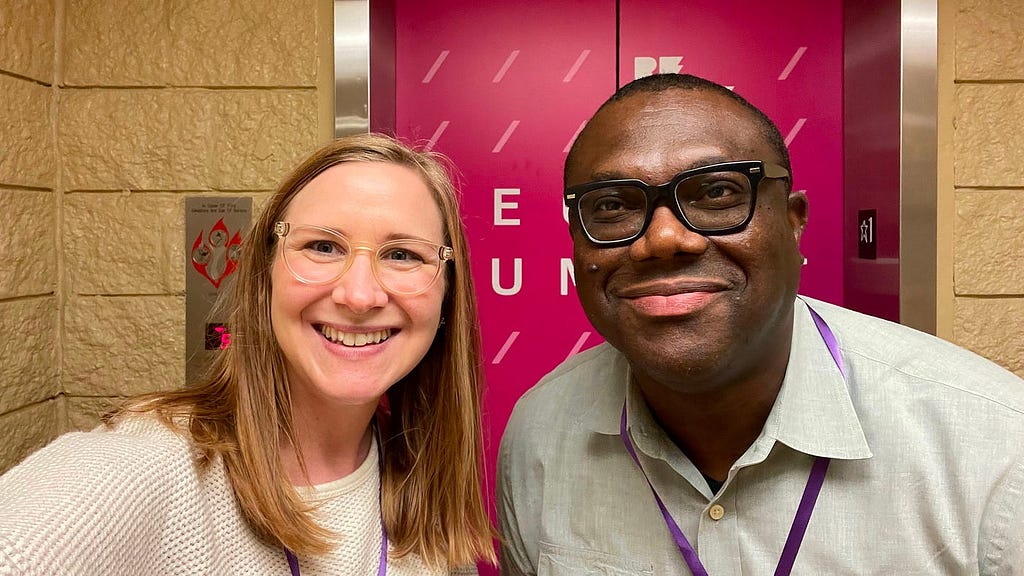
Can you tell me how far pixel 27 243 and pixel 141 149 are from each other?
395 millimetres

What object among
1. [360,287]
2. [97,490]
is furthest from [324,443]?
[97,490]

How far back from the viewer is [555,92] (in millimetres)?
2422

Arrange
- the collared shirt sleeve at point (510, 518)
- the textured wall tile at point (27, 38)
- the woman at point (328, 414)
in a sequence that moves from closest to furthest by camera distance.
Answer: the woman at point (328, 414), the collared shirt sleeve at point (510, 518), the textured wall tile at point (27, 38)

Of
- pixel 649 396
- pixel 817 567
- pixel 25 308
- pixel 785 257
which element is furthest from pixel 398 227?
pixel 25 308

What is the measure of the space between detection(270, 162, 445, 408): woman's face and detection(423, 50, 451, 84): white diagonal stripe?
110 cm

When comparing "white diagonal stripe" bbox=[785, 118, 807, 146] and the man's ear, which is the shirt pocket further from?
"white diagonal stripe" bbox=[785, 118, 807, 146]

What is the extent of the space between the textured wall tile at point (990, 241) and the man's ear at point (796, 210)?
1142 millimetres

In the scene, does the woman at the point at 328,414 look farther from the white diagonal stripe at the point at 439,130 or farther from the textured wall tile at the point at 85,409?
the textured wall tile at the point at 85,409

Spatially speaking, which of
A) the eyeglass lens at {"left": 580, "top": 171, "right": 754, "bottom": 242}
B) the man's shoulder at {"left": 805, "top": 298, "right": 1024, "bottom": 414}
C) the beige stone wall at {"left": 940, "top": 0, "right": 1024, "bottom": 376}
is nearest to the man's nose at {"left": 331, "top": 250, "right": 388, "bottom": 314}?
the eyeglass lens at {"left": 580, "top": 171, "right": 754, "bottom": 242}

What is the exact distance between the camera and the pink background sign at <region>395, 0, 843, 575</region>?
7.91 ft

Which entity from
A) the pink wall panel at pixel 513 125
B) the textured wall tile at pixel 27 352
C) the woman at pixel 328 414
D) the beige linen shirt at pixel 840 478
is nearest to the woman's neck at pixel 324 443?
the woman at pixel 328 414

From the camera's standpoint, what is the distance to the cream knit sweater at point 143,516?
2.95ft

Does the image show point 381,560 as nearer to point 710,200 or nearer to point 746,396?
point 746,396

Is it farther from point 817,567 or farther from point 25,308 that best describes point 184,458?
point 25,308
